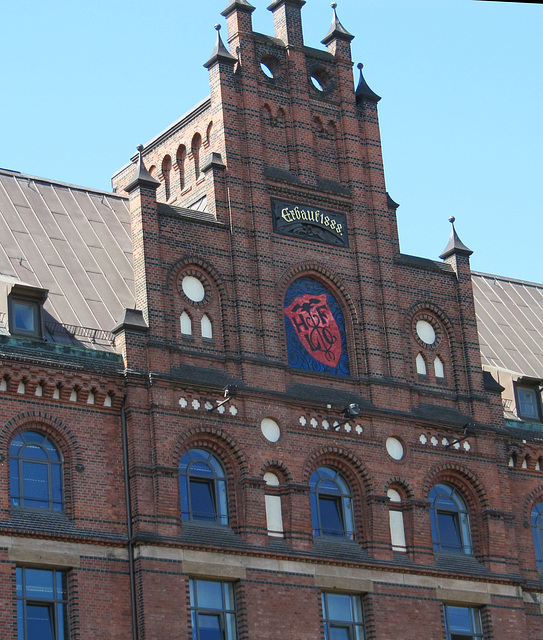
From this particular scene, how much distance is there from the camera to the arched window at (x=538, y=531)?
36344 millimetres

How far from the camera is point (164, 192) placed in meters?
38.6

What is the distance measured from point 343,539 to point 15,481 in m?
9.64

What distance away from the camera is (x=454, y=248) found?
37781mm

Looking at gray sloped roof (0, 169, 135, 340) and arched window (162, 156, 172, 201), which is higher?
arched window (162, 156, 172, 201)

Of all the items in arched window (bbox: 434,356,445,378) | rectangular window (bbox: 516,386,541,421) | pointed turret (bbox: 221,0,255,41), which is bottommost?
rectangular window (bbox: 516,386,541,421)

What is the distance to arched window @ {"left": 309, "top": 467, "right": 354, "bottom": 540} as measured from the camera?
3139 cm

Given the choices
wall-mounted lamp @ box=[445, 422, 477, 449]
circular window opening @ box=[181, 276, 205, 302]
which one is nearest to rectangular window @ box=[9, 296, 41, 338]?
circular window opening @ box=[181, 276, 205, 302]

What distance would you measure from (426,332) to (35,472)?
14.5 metres

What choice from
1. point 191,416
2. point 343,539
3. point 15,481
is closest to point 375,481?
point 343,539

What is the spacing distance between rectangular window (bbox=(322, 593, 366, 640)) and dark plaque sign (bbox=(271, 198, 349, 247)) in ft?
35.8

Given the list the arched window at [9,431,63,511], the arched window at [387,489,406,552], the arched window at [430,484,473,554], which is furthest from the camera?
the arched window at [430,484,473,554]

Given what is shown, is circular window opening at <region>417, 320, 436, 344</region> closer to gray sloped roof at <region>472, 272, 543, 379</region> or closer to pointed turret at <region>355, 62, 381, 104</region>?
gray sloped roof at <region>472, 272, 543, 379</region>

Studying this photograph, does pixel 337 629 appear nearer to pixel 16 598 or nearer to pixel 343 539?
pixel 343 539

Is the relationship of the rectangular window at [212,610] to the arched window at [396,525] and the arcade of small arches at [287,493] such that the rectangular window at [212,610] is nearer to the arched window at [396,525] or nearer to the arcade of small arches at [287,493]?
the arcade of small arches at [287,493]
